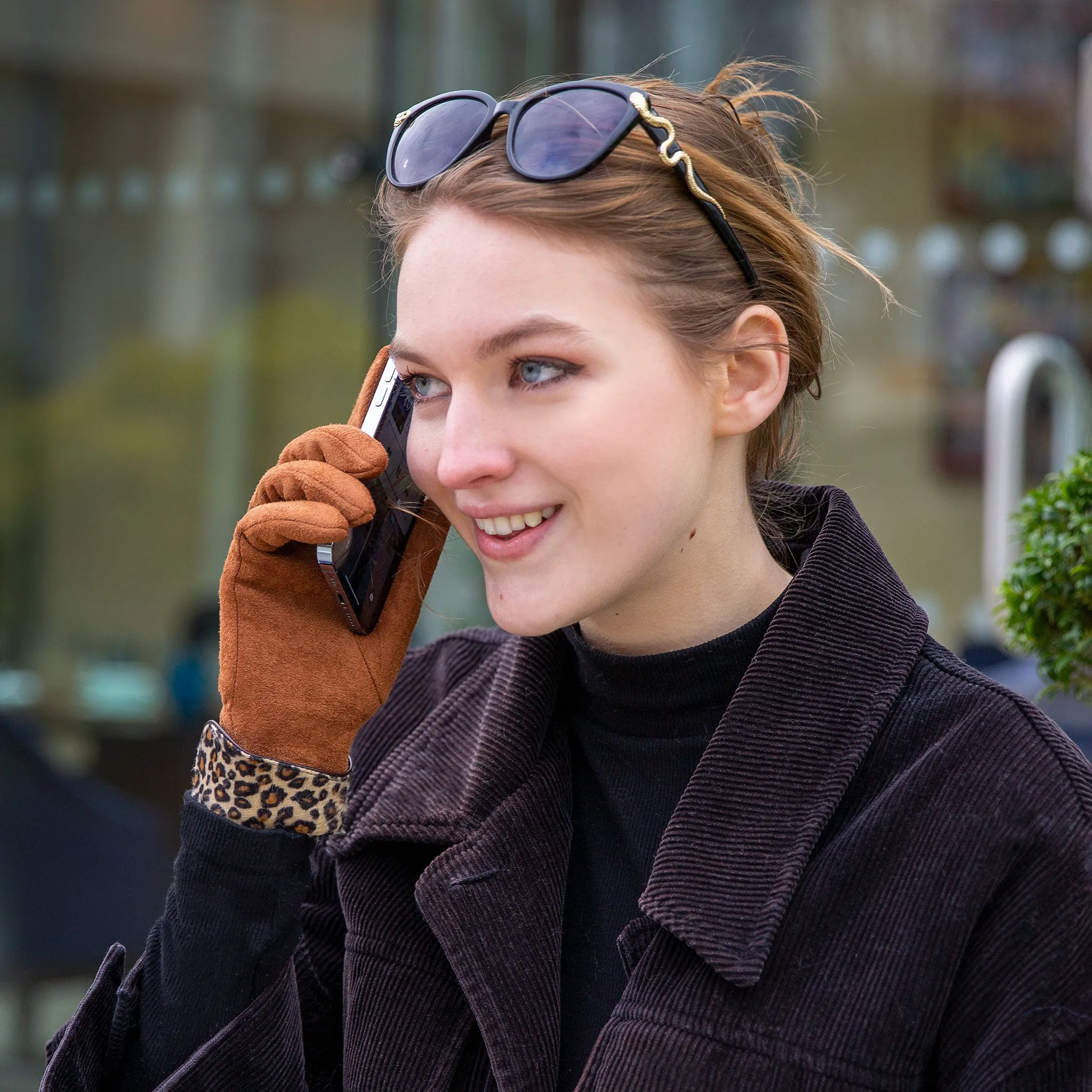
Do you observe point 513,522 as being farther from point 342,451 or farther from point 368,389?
point 368,389

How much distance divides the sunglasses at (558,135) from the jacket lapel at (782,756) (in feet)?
1.15

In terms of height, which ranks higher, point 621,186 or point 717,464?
point 621,186

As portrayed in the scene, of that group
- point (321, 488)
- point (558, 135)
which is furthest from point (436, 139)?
point (321, 488)

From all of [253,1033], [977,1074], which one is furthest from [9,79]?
[977,1074]

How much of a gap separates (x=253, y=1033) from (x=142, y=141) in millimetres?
3654

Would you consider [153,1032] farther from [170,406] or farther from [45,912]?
[170,406]

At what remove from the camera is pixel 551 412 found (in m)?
1.42

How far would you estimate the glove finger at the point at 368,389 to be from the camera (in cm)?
171

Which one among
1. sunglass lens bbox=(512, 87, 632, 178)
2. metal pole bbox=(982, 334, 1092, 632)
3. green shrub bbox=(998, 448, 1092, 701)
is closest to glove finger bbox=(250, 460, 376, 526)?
sunglass lens bbox=(512, 87, 632, 178)

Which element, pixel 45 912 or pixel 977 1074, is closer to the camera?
pixel 977 1074

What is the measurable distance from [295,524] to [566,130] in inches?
19.1

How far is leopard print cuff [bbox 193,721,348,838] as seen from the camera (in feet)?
5.04

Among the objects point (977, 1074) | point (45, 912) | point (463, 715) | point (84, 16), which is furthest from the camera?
point (84, 16)

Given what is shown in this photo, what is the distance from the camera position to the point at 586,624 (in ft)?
5.46
